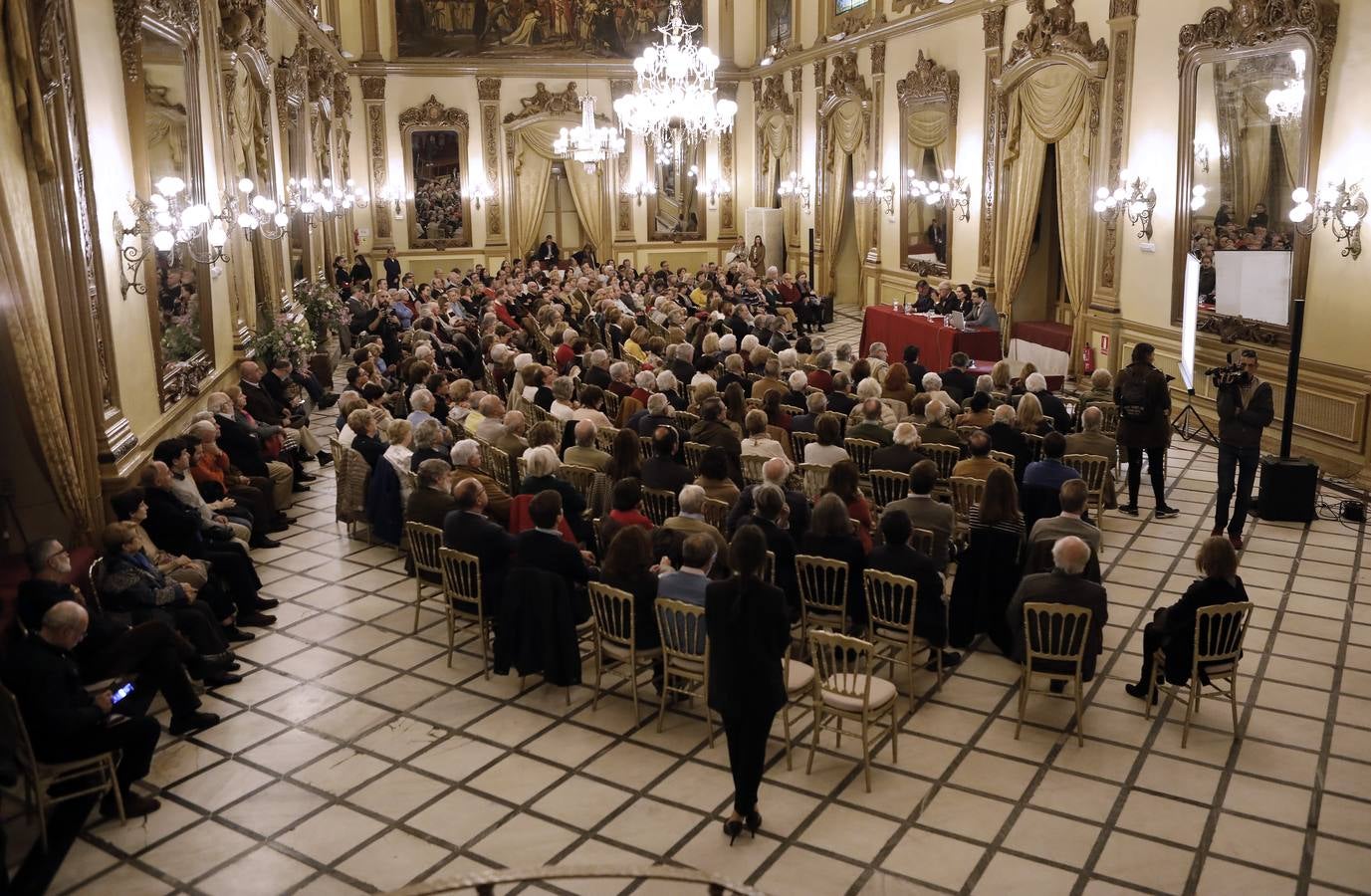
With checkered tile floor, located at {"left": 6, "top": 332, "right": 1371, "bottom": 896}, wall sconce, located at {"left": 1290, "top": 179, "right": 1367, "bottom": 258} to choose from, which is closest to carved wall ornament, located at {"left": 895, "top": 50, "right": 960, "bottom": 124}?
wall sconce, located at {"left": 1290, "top": 179, "right": 1367, "bottom": 258}

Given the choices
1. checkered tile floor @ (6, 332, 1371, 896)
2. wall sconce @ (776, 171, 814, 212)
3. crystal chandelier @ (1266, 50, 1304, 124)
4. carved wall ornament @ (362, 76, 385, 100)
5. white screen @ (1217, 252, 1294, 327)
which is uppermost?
carved wall ornament @ (362, 76, 385, 100)

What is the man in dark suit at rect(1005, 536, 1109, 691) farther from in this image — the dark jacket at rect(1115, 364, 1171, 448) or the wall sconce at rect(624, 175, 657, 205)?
the wall sconce at rect(624, 175, 657, 205)

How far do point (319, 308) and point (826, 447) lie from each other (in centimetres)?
1049

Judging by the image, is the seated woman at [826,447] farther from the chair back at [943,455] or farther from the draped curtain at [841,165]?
the draped curtain at [841,165]

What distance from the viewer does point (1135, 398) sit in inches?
376

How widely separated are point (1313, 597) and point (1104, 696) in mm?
2521

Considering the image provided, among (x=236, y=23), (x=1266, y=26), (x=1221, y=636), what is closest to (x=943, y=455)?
(x=1221, y=636)

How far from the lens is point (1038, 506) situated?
25.9ft

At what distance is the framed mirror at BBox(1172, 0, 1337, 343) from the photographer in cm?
1079

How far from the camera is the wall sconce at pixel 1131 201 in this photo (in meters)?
13.5

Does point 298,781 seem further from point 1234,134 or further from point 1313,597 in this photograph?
point 1234,134

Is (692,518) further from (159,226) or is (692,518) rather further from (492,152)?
(492,152)

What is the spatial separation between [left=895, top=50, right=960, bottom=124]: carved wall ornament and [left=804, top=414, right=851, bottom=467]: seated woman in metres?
11.3

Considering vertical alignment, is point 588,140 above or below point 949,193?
above
